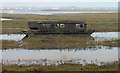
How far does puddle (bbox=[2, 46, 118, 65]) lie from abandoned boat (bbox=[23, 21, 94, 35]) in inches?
387

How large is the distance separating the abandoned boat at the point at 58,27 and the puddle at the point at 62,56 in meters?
9.83

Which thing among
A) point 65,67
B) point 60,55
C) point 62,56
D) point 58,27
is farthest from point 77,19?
point 65,67

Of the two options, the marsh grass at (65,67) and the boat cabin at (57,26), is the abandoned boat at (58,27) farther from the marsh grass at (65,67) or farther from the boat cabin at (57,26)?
the marsh grass at (65,67)

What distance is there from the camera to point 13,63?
62.5 ft

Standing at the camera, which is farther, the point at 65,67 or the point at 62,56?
the point at 62,56

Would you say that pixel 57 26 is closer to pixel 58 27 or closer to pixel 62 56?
pixel 58 27

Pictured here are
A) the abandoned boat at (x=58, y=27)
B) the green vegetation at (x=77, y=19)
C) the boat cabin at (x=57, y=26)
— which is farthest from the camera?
the green vegetation at (x=77, y=19)

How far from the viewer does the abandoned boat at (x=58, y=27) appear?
34.3 metres

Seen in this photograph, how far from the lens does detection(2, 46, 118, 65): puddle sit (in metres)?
19.7

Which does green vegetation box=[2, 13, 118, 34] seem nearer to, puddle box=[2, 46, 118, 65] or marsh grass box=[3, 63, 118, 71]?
puddle box=[2, 46, 118, 65]

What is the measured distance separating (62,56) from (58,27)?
46.4 ft

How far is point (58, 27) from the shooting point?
34.8 m

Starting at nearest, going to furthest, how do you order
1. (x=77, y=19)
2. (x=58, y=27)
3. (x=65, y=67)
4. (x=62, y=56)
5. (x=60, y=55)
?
(x=65, y=67) < (x=62, y=56) < (x=60, y=55) < (x=58, y=27) < (x=77, y=19)

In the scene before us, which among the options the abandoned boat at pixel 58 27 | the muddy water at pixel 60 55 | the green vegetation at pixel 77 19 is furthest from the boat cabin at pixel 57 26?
the green vegetation at pixel 77 19
